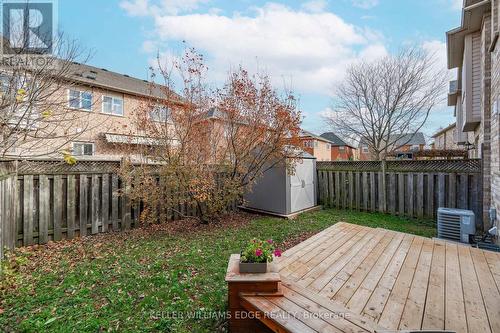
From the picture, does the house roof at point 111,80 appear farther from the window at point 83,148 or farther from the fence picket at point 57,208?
the fence picket at point 57,208

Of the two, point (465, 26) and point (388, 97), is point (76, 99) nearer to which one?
point (465, 26)

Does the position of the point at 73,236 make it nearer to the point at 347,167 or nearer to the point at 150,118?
the point at 150,118

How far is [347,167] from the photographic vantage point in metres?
7.56

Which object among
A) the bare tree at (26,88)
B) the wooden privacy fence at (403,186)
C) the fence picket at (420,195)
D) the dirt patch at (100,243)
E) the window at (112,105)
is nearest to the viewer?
the dirt patch at (100,243)

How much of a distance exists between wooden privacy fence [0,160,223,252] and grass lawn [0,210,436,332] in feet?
0.97

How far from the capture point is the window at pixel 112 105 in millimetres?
12820

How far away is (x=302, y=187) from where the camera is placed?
6.86 metres

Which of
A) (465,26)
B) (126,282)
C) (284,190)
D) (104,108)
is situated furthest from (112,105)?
(465,26)

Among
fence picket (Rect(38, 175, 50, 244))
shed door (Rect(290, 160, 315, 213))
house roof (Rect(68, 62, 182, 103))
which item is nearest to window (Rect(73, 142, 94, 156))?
house roof (Rect(68, 62, 182, 103))

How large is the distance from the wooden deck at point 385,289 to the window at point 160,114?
373cm

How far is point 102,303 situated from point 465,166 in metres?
7.54

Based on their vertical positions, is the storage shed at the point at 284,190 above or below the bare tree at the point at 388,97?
below

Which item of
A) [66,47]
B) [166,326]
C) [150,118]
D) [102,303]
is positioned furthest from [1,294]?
[66,47]

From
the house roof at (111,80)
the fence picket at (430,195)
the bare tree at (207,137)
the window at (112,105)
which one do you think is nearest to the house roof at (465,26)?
the fence picket at (430,195)
